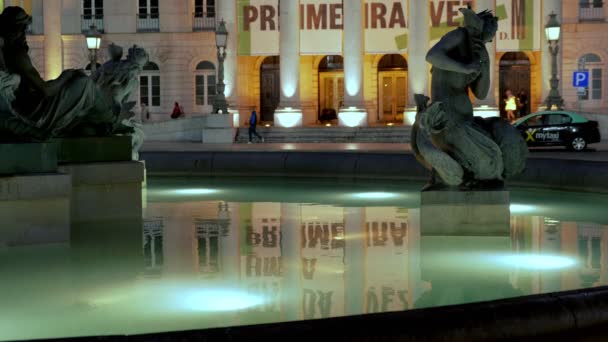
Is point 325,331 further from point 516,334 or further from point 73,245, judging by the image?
point 73,245

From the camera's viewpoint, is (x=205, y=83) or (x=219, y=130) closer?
(x=219, y=130)

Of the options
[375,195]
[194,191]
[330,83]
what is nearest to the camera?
[375,195]

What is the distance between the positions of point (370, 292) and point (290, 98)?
37.9 meters

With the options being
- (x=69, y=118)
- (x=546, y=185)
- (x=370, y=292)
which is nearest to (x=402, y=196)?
(x=546, y=185)

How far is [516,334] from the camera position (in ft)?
17.0

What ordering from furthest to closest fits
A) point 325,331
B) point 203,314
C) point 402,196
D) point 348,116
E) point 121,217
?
point 348,116
point 402,196
point 121,217
point 203,314
point 325,331

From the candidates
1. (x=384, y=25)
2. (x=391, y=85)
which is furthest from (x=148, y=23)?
(x=384, y=25)

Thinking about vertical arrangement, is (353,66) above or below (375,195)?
above

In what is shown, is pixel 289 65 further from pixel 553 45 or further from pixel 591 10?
pixel 591 10

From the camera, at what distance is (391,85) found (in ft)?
170

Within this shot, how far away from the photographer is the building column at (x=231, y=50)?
150ft

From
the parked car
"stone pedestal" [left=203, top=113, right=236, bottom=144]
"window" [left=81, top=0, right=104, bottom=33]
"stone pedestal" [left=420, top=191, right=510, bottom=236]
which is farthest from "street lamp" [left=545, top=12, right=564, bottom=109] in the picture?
"stone pedestal" [left=420, top=191, right=510, bottom=236]

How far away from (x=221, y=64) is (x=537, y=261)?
3199cm

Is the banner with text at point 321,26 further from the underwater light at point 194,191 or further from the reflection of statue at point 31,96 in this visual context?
the reflection of statue at point 31,96
